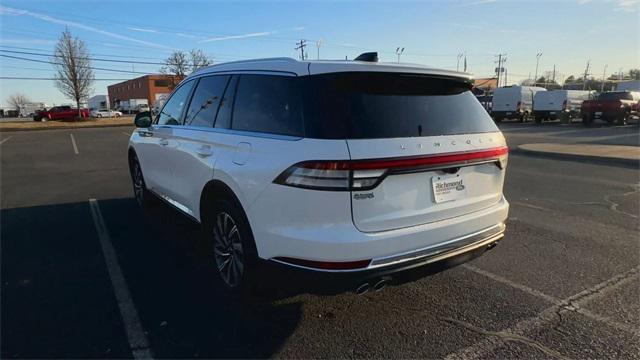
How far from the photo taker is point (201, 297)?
3527mm

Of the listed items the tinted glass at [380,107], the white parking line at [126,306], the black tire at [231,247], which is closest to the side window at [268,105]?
the tinted glass at [380,107]

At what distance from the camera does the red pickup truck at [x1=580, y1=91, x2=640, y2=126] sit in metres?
26.1

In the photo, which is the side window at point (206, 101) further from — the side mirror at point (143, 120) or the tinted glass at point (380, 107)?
the side mirror at point (143, 120)

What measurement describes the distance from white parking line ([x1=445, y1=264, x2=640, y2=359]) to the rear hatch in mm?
863

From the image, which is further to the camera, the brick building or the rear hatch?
the brick building

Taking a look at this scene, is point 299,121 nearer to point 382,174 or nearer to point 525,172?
point 382,174

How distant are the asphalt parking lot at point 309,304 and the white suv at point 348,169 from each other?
19.7 inches

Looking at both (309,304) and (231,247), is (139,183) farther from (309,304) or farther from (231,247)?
(309,304)

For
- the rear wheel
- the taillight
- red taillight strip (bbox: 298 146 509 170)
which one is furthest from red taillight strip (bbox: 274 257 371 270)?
the rear wheel

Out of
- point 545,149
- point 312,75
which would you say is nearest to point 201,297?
point 312,75

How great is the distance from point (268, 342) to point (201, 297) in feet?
2.89

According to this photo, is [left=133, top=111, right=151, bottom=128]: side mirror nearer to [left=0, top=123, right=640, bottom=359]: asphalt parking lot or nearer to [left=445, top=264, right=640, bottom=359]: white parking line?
[left=0, top=123, right=640, bottom=359]: asphalt parking lot

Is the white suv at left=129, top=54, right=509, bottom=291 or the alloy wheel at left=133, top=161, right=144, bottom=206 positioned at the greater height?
the white suv at left=129, top=54, right=509, bottom=291

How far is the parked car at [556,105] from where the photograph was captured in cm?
2980
